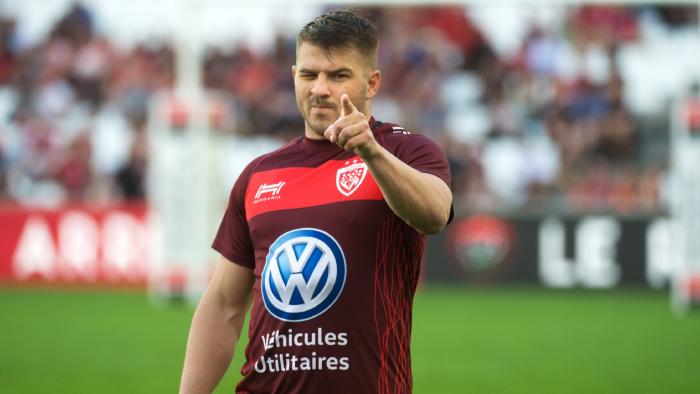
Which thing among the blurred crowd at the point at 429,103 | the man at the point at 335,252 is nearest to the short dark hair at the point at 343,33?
the man at the point at 335,252

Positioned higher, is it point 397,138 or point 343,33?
point 343,33

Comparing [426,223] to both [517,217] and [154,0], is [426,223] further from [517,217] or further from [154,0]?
[154,0]

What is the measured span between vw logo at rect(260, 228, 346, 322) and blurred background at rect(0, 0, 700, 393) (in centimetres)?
667

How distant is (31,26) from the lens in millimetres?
21875

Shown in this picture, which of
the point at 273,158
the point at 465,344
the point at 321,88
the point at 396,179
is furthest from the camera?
the point at 465,344

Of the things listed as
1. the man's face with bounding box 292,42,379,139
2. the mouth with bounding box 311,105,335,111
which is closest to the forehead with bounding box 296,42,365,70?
the man's face with bounding box 292,42,379,139

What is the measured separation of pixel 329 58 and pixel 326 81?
75 millimetres

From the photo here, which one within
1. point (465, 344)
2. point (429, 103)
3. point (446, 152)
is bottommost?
point (465, 344)

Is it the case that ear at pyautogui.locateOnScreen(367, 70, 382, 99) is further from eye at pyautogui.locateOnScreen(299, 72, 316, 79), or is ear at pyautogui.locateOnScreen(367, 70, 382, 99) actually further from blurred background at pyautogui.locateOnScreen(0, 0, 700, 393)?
blurred background at pyautogui.locateOnScreen(0, 0, 700, 393)

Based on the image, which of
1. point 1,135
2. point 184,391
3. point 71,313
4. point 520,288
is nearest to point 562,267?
point 520,288

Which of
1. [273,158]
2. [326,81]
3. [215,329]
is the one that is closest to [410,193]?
[326,81]

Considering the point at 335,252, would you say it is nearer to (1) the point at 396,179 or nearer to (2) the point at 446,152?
(1) the point at 396,179

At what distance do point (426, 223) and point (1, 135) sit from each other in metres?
17.8

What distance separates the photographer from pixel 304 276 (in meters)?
3.66
